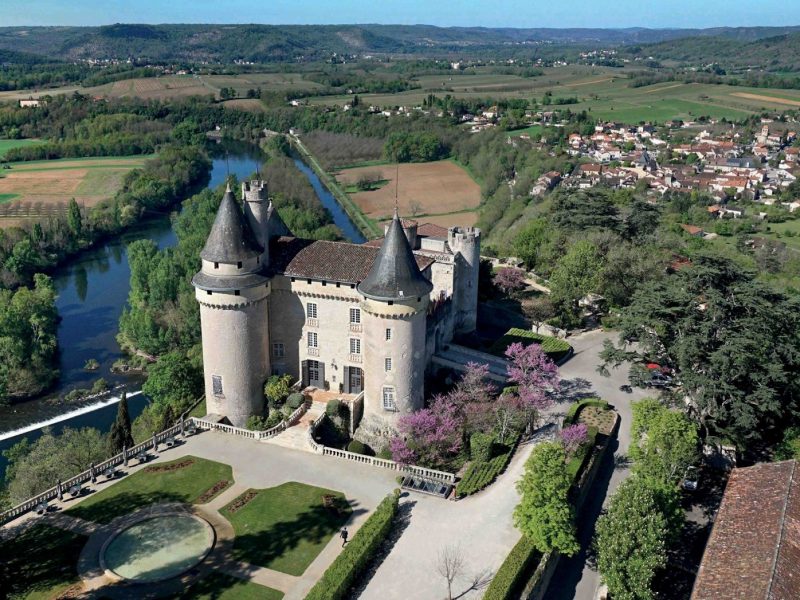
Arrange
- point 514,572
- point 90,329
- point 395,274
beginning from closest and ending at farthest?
point 514,572 → point 395,274 → point 90,329

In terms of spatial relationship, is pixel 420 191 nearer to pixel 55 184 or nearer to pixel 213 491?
pixel 55 184

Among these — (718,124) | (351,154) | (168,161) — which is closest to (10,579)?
(168,161)

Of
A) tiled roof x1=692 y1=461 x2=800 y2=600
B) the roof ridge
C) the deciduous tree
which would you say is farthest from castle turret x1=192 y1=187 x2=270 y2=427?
the roof ridge

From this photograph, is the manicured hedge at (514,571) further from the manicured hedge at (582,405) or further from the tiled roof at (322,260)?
the tiled roof at (322,260)

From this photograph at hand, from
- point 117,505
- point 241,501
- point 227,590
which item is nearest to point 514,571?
point 227,590

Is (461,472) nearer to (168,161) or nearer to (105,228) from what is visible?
(105,228)

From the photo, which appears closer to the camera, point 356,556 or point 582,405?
point 356,556

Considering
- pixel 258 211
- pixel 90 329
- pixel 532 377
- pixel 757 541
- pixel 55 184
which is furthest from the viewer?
pixel 55 184
